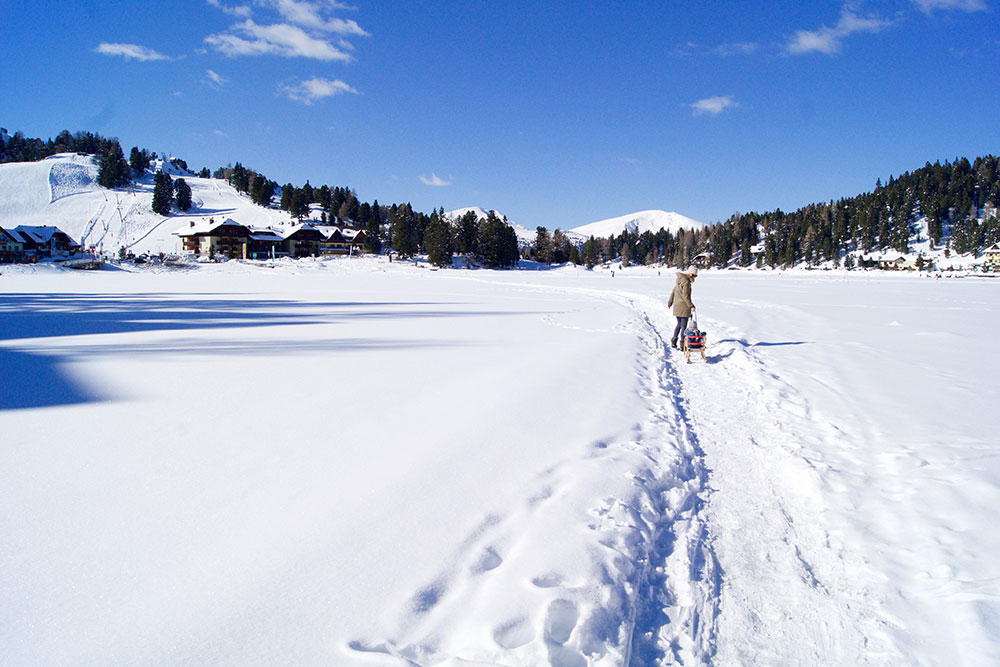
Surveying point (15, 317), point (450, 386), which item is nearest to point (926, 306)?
point (450, 386)

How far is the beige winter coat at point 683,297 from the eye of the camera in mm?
10516

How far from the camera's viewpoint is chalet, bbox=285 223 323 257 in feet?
285

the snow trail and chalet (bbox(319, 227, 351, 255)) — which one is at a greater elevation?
chalet (bbox(319, 227, 351, 255))

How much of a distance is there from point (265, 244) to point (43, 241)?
28821mm

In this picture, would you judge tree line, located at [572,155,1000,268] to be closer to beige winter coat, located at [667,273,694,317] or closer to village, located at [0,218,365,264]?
village, located at [0,218,365,264]

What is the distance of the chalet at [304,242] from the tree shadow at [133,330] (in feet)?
232

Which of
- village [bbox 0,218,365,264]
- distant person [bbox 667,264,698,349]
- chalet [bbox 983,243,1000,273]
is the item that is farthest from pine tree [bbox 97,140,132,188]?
chalet [bbox 983,243,1000,273]

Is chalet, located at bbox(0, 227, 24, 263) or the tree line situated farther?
the tree line

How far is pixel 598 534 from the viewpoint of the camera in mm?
3354

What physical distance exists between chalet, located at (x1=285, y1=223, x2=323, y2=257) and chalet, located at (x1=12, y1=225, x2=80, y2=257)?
97.4 feet

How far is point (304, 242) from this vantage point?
87750mm

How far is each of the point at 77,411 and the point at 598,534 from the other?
230 inches

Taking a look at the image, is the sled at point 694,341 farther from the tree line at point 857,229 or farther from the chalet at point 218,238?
the tree line at point 857,229

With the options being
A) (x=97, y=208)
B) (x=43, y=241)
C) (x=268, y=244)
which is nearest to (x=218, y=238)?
(x=268, y=244)
